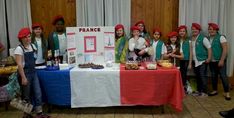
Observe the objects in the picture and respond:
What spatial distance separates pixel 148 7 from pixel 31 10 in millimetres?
2046

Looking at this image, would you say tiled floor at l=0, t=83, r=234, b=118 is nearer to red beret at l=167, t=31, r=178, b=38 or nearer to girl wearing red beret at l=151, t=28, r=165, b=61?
girl wearing red beret at l=151, t=28, r=165, b=61

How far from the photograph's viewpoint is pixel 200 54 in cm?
497

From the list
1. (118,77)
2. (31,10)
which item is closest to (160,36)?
(118,77)

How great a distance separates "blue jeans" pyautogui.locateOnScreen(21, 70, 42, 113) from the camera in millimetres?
3975

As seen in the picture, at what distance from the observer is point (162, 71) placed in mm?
4035

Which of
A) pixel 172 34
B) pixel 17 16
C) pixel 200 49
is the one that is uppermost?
pixel 17 16

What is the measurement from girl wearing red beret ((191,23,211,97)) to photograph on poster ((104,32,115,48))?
142 cm

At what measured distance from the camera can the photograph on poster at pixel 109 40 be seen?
440 centimetres

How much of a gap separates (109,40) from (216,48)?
1827mm

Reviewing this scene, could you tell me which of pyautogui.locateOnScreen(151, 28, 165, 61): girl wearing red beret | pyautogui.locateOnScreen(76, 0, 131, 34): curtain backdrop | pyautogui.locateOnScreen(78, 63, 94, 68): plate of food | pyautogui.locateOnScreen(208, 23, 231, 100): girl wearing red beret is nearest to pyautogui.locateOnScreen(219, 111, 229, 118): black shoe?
pyautogui.locateOnScreen(208, 23, 231, 100): girl wearing red beret

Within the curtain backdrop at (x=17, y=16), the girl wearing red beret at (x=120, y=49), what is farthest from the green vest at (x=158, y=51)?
the curtain backdrop at (x=17, y=16)

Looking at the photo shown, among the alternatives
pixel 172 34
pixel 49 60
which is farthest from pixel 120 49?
pixel 49 60

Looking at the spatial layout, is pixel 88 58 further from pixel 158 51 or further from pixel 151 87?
pixel 158 51

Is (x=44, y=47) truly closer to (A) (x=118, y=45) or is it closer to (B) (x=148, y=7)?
(A) (x=118, y=45)
